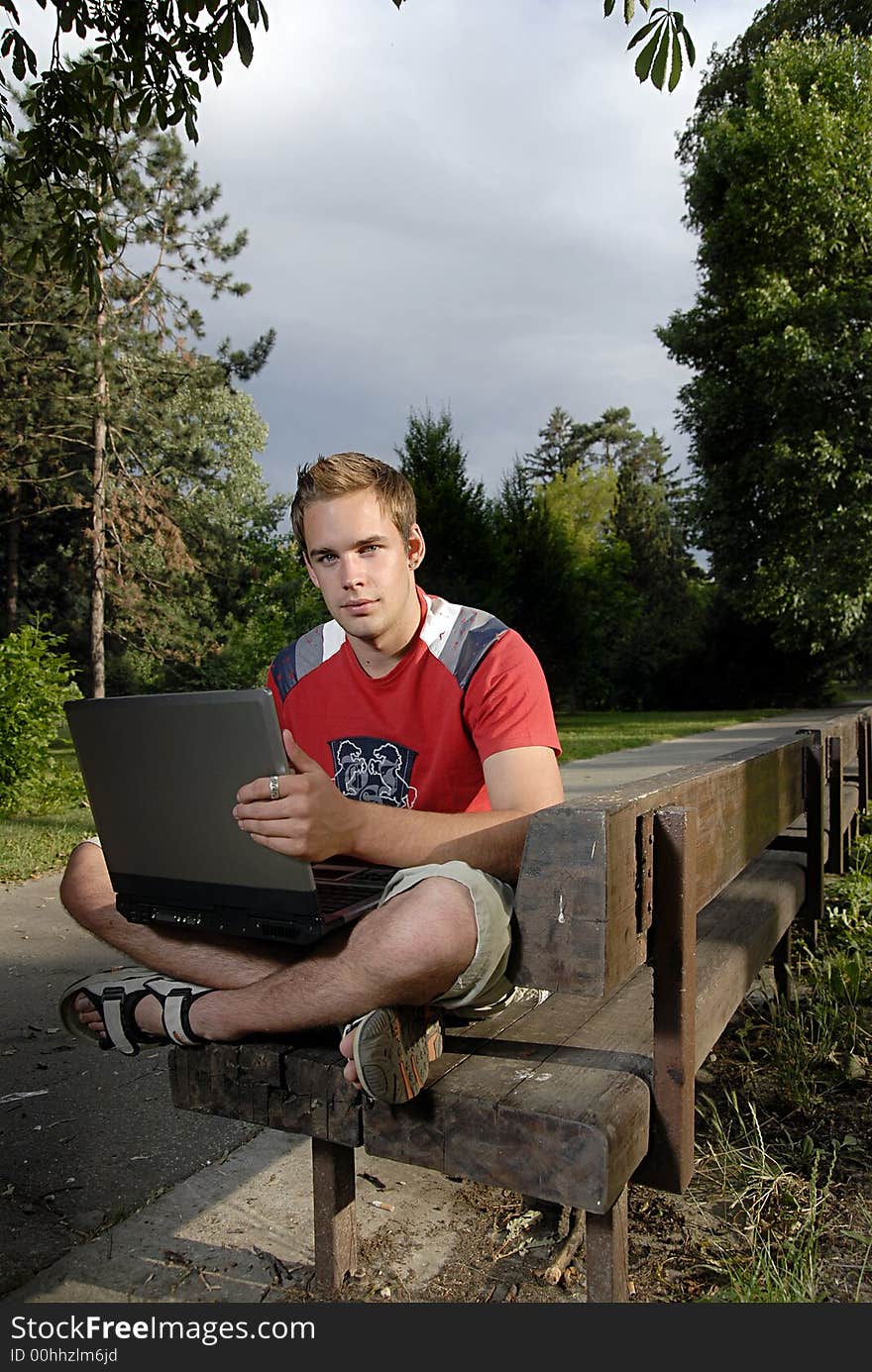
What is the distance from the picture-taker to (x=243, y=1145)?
113 inches

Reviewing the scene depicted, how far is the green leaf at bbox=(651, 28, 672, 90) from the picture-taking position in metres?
3.07

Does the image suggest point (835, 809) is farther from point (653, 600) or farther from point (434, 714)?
point (653, 600)

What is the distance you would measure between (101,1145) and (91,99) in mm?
4274

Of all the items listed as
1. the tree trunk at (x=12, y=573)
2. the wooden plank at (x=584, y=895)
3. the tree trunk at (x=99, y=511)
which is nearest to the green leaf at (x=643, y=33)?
the wooden plank at (x=584, y=895)

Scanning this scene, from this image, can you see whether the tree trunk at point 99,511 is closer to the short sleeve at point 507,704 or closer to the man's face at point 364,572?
the man's face at point 364,572

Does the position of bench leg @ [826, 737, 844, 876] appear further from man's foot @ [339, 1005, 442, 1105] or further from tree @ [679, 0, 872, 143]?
tree @ [679, 0, 872, 143]

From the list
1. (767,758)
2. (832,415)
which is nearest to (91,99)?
(767,758)

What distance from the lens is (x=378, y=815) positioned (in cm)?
194

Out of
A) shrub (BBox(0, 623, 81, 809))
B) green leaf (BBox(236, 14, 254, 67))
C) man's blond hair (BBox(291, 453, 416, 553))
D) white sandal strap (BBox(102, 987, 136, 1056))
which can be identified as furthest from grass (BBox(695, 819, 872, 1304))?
shrub (BBox(0, 623, 81, 809))

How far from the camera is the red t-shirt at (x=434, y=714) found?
229cm

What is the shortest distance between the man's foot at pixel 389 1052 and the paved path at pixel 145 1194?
0.77 m

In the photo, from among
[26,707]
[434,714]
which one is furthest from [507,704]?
[26,707]

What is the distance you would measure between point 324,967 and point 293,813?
0.29 meters

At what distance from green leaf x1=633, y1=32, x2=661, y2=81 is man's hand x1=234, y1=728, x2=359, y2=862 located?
2485mm
